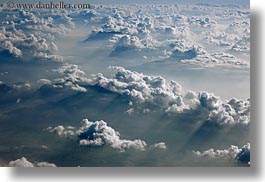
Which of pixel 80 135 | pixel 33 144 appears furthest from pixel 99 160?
pixel 33 144

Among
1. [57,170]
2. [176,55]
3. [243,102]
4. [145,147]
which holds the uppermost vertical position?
[176,55]

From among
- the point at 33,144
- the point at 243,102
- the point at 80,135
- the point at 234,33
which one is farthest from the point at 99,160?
the point at 234,33

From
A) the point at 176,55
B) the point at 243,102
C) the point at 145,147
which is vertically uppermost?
the point at 176,55

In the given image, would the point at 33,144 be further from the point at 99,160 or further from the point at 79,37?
the point at 79,37

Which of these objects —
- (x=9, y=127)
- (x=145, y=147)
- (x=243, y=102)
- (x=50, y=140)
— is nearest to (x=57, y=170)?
(x=50, y=140)

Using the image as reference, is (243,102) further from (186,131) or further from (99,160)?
(99,160)

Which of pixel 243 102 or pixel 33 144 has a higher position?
pixel 243 102

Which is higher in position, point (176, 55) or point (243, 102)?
point (176, 55)

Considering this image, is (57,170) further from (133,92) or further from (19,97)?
(133,92)
